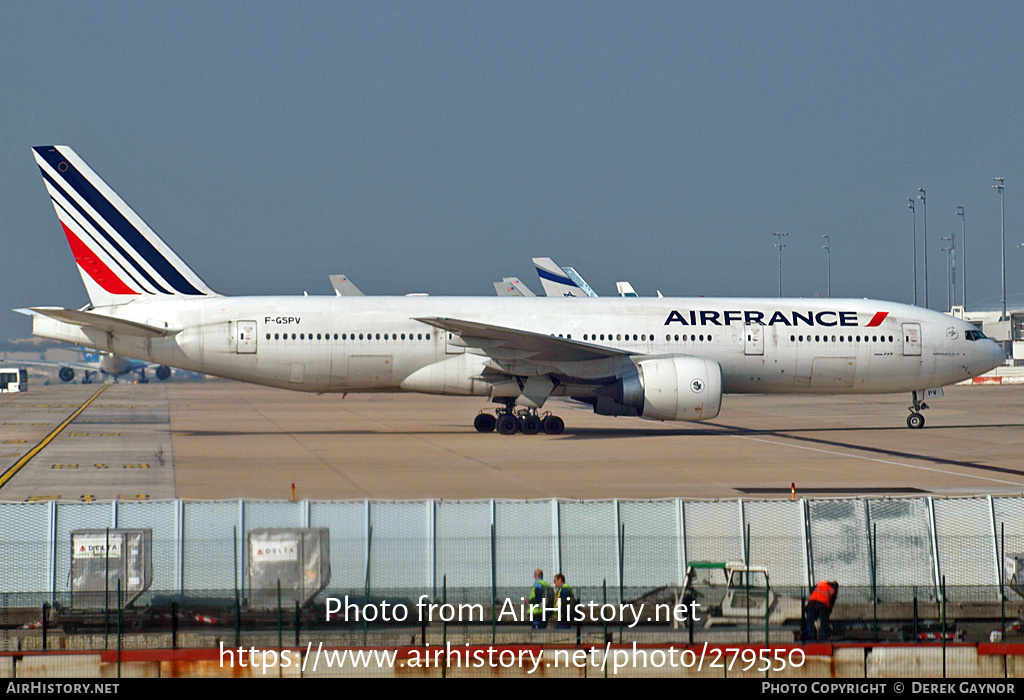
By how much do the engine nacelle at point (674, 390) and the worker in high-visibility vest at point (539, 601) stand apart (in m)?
19.3

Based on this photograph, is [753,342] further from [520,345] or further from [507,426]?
[507,426]

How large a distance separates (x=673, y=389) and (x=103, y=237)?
19.1 metres

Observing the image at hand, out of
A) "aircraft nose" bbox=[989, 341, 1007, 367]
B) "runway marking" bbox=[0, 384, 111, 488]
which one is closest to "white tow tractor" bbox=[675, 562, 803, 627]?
"runway marking" bbox=[0, 384, 111, 488]

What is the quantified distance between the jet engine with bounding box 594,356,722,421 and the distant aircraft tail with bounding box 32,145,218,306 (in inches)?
596

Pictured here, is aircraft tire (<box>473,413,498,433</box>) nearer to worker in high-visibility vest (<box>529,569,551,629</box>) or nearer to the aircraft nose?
the aircraft nose

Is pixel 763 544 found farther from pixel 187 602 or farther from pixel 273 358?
pixel 273 358

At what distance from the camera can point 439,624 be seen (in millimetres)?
14398

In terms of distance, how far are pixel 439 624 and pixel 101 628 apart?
4410 millimetres

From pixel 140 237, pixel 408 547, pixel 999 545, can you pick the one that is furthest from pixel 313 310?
pixel 999 545

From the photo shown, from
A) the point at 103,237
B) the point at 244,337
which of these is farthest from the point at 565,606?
the point at 103,237

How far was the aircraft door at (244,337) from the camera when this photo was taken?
114 ft

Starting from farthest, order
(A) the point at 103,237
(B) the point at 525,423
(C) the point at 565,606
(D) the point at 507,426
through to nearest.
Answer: (D) the point at 507,426 → (B) the point at 525,423 → (A) the point at 103,237 → (C) the point at 565,606

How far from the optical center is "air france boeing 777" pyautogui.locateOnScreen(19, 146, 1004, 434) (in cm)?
3441

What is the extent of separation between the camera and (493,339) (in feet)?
112
